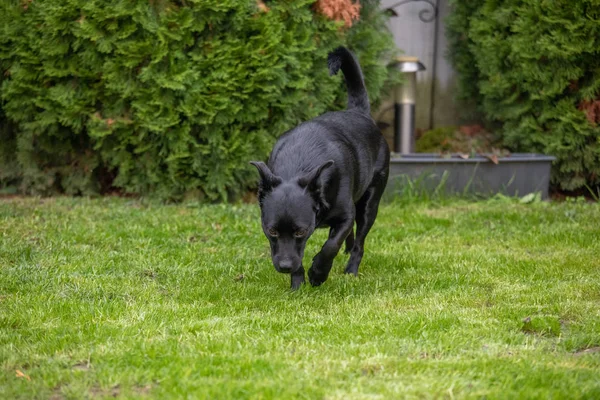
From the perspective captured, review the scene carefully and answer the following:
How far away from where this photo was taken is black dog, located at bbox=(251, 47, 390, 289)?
13.0 feet

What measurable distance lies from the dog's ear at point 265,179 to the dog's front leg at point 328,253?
0.49 meters

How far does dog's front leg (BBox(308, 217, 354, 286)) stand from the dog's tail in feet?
4.31

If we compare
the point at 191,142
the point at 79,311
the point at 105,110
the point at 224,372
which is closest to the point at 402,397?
the point at 224,372

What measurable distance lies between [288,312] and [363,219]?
1386 millimetres

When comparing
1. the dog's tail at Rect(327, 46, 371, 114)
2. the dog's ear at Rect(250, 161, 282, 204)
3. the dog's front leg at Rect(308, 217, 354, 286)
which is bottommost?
the dog's front leg at Rect(308, 217, 354, 286)

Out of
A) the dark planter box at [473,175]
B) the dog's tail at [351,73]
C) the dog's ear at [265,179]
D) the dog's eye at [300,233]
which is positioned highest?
the dog's tail at [351,73]

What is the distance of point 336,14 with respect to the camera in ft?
24.5

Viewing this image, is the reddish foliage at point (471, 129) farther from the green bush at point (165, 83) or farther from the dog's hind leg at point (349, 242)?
the dog's hind leg at point (349, 242)

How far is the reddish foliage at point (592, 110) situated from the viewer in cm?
763

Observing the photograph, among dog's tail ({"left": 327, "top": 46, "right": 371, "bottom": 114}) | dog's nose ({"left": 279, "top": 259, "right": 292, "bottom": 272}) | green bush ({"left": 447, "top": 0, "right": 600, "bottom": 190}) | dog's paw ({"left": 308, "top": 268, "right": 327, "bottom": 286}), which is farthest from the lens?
green bush ({"left": 447, "top": 0, "right": 600, "bottom": 190})

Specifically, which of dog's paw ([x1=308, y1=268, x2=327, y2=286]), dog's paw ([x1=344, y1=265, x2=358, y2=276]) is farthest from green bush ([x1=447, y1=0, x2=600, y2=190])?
dog's paw ([x1=308, y1=268, x2=327, y2=286])

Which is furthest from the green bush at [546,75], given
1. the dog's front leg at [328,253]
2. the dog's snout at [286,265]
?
the dog's snout at [286,265]

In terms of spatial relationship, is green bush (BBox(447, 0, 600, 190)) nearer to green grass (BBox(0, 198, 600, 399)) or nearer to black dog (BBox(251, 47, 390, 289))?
green grass (BBox(0, 198, 600, 399))

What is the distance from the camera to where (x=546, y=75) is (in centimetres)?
770
